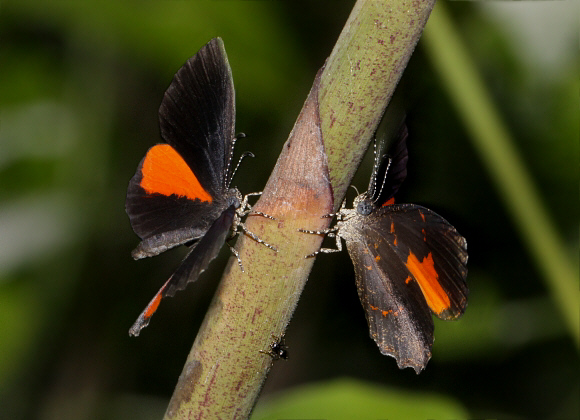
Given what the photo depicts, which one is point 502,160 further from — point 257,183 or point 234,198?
point 257,183

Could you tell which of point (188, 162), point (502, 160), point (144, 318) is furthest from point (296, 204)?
point (502, 160)

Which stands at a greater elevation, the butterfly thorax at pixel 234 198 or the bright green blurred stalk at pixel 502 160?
the bright green blurred stalk at pixel 502 160

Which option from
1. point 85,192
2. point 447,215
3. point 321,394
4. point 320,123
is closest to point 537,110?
point 447,215

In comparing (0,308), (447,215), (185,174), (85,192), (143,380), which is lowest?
(143,380)

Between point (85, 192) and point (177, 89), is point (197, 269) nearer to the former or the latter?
point (177, 89)

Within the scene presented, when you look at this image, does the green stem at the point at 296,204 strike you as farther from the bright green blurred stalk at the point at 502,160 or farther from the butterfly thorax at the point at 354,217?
the bright green blurred stalk at the point at 502,160

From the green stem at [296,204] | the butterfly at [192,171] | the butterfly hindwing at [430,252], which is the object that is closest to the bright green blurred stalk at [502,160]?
the butterfly hindwing at [430,252]
